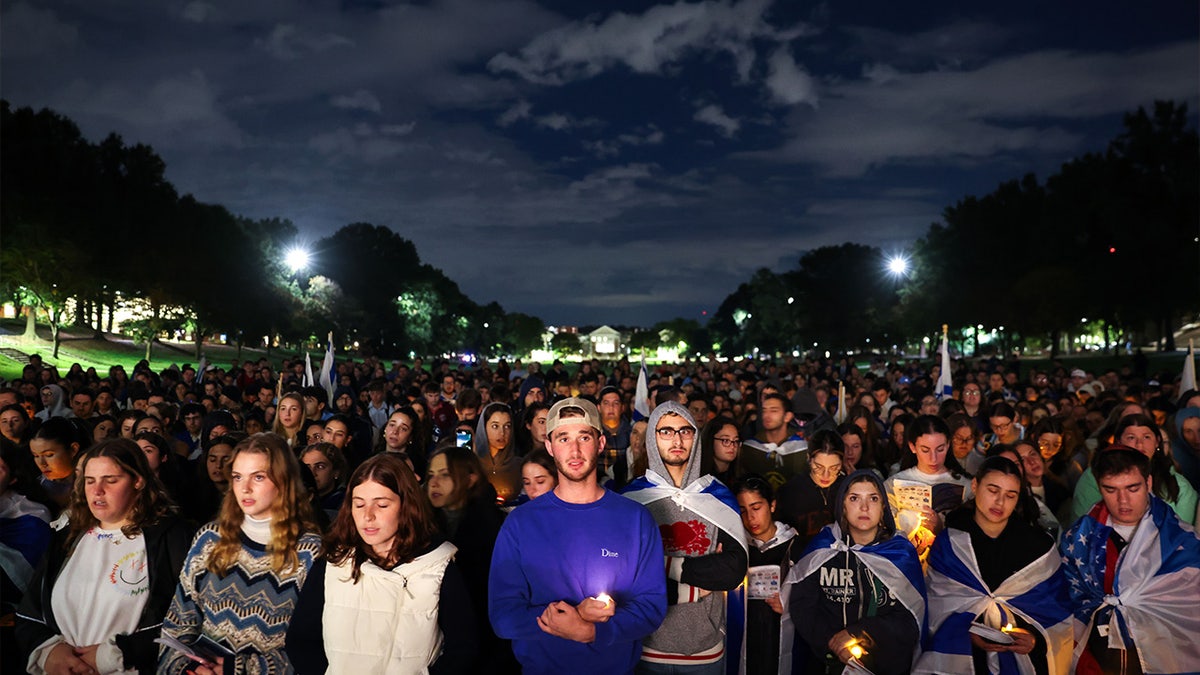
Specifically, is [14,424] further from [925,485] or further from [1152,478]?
[1152,478]

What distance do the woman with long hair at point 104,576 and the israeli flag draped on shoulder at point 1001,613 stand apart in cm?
439

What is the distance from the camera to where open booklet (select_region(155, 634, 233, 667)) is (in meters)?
3.93

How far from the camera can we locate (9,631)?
5.02m

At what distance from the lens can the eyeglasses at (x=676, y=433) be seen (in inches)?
188

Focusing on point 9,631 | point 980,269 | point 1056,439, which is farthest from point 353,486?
point 980,269

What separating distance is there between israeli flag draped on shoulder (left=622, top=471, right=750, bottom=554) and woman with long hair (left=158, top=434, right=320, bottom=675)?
182cm

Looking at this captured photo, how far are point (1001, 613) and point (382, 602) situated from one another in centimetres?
366

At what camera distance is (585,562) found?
12.5 ft

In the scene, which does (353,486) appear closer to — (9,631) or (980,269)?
(9,631)

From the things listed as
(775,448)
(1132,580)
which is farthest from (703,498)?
(775,448)

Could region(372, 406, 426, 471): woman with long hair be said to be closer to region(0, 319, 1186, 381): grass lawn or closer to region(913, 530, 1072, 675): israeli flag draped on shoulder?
region(913, 530, 1072, 675): israeli flag draped on shoulder

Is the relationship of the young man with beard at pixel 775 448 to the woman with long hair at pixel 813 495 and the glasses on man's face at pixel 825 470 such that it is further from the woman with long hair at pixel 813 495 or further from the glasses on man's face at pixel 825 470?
the glasses on man's face at pixel 825 470

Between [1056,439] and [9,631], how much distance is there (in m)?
9.15

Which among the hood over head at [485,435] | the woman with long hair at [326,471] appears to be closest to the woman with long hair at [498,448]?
the hood over head at [485,435]
